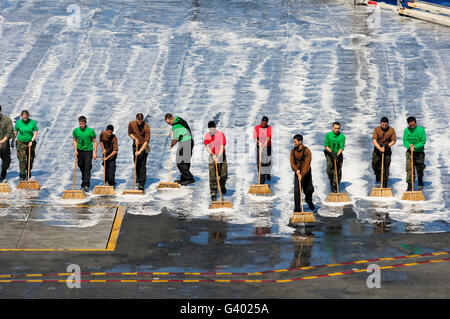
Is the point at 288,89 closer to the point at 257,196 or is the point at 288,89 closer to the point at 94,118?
the point at 94,118

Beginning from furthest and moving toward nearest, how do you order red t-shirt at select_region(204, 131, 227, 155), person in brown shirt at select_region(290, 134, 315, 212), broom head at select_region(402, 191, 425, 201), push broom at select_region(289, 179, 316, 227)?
red t-shirt at select_region(204, 131, 227, 155), broom head at select_region(402, 191, 425, 201), person in brown shirt at select_region(290, 134, 315, 212), push broom at select_region(289, 179, 316, 227)

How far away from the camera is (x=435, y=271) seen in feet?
52.2

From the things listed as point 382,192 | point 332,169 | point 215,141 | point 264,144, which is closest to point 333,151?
point 332,169

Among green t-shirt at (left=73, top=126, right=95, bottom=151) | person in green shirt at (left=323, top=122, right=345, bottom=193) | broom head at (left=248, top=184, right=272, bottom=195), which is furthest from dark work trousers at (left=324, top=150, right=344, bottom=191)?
green t-shirt at (left=73, top=126, right=95, bottom=151)

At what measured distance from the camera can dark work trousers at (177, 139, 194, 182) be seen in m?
22.0

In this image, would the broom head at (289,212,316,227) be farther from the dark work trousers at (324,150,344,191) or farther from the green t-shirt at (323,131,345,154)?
the green t-shirt at (323,131,345,154)

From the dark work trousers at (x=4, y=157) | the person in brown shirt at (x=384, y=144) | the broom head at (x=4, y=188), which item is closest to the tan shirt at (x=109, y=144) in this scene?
the dark work trousers at (x=4, y=157)


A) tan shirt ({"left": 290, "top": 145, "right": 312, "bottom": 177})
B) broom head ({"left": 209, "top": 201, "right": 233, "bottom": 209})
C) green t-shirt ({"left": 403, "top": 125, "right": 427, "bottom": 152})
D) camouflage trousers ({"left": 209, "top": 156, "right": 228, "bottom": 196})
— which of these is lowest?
broom head ({"left": 209, "top": 201, "right": 233, "bottom": 209})

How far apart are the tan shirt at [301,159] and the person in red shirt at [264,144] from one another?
92.2 inches

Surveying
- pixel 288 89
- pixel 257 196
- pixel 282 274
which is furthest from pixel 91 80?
pixel 282 274

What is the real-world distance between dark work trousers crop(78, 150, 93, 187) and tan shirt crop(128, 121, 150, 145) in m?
1.09

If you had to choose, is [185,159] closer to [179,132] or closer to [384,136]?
[179,132]

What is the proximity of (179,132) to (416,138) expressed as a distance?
17.9 feet

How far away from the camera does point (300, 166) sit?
19500 mm
